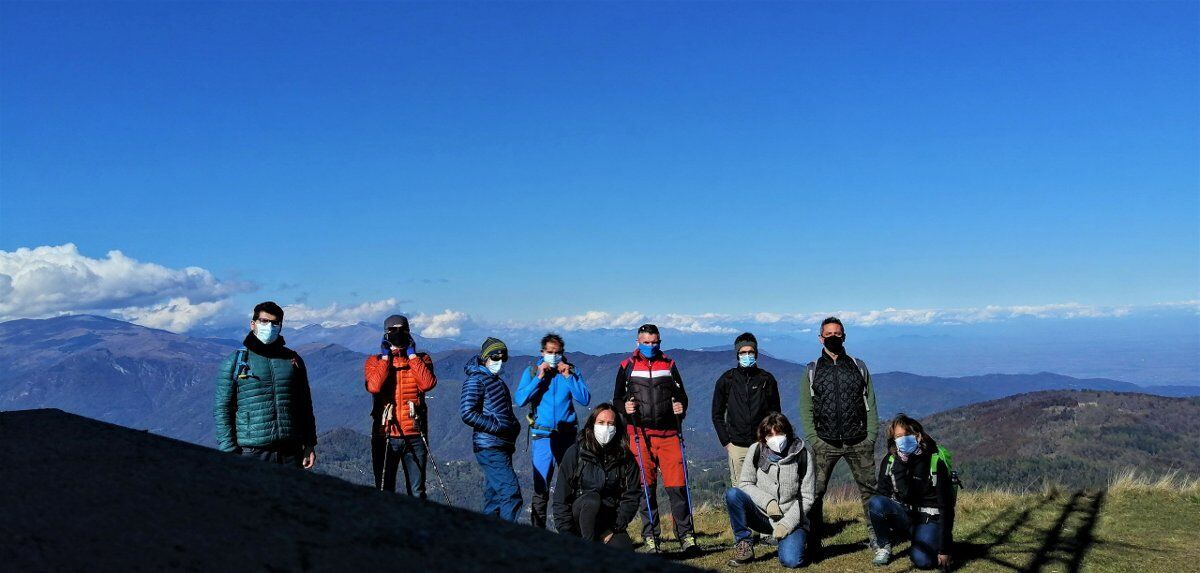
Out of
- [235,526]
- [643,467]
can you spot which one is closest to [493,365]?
[643,467]

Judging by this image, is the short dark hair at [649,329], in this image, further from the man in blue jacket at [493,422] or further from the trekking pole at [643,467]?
the man in blue jacket at [493,422]

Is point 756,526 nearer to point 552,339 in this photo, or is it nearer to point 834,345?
point 834,345

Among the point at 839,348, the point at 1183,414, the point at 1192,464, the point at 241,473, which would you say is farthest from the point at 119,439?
the point at 1183,414

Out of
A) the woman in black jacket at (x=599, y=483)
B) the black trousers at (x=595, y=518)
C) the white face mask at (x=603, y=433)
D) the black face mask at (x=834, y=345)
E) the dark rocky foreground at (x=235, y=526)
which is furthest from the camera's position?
the black face mask at (x=834, y=345)

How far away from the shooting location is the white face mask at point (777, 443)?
28.1ft

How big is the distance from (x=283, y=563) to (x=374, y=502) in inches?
13.2

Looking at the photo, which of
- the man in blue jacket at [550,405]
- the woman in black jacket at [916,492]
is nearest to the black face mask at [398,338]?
the man in blue jacket at [550,405]

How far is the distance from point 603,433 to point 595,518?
0.87 metres

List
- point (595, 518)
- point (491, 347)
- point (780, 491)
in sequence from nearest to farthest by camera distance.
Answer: point (595, 518) → point (780, 491) → point (491, 347)

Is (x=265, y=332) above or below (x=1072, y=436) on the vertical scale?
above

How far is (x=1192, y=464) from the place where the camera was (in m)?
105

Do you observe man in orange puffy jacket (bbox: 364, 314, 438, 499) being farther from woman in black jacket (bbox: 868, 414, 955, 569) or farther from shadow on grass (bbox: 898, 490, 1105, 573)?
shadow on grass (bbox: 898, 490, 1105, 573)

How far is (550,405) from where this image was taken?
1000 centimetres

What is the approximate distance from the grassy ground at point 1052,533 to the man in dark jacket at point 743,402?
133 centimetres
